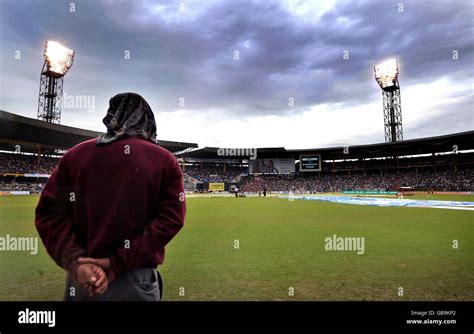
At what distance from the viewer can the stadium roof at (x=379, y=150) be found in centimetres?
5177

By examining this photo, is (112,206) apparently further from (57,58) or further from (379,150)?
(379,150)

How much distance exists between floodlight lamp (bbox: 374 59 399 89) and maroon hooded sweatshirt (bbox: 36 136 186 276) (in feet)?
209

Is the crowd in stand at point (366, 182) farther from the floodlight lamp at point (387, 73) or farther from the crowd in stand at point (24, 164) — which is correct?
the crowd in stand at point (24, 164)

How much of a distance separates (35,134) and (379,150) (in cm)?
7032

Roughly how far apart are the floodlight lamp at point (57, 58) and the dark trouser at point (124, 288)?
143ft

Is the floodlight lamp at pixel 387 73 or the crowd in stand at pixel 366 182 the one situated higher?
the floodlight lamp at pixel 387 73

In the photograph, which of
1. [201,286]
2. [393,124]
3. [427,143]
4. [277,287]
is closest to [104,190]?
[201,286]

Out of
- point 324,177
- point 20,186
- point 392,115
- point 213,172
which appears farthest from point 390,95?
point 20,186

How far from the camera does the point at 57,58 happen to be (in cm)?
3950

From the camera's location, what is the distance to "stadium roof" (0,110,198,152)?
37844 mm

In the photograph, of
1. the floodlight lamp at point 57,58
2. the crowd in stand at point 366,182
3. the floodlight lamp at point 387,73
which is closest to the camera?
the floodlight lamp at point 57,58

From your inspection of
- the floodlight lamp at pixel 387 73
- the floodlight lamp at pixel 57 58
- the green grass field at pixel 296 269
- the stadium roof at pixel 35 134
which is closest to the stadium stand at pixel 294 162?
the stadium roof at pixel 35 134

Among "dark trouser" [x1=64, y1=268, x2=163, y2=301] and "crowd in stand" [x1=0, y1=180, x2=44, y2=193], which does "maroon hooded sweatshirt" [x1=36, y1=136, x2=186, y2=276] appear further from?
"crowd in stand" [x1=0, y1=180, x2=44, y2=193]

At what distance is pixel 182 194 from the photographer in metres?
2.14
